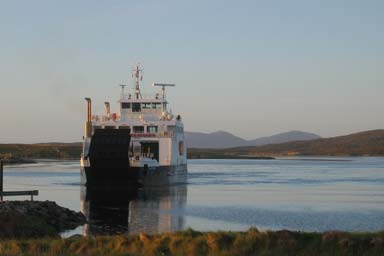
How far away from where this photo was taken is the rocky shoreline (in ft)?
68.4

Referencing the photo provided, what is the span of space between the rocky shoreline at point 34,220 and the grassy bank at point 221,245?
5.22 metres

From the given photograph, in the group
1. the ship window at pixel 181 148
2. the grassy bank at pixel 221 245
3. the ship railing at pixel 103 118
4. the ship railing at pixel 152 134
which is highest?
the ship railing at pixel 103 118

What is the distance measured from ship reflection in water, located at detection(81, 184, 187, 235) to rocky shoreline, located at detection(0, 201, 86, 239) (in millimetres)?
821

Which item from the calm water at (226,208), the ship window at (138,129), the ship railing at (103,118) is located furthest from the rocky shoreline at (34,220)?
the ship window at (138,129)

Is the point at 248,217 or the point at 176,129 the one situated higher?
the point at 176,129

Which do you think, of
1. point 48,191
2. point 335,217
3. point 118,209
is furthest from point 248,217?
point 48,191

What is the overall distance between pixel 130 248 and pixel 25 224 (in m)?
8.01

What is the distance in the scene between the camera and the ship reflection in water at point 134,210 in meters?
24.9

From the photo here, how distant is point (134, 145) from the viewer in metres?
43.8

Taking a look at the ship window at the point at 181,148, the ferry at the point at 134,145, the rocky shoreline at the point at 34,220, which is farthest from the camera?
the ship window at the point at 181,148

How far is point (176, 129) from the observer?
4838cm

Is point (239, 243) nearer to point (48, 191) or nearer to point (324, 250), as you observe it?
point (324, 250)

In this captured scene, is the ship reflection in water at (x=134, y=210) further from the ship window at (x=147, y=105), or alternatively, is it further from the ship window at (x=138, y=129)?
the ship window at (x=147, y=105)

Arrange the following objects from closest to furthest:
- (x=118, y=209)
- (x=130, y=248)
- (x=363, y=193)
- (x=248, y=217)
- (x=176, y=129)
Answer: (x=130, y=248) → (x=248, y=217) → (x=118, y=209) → (x=363, y=193) → (x=176, y=129)
